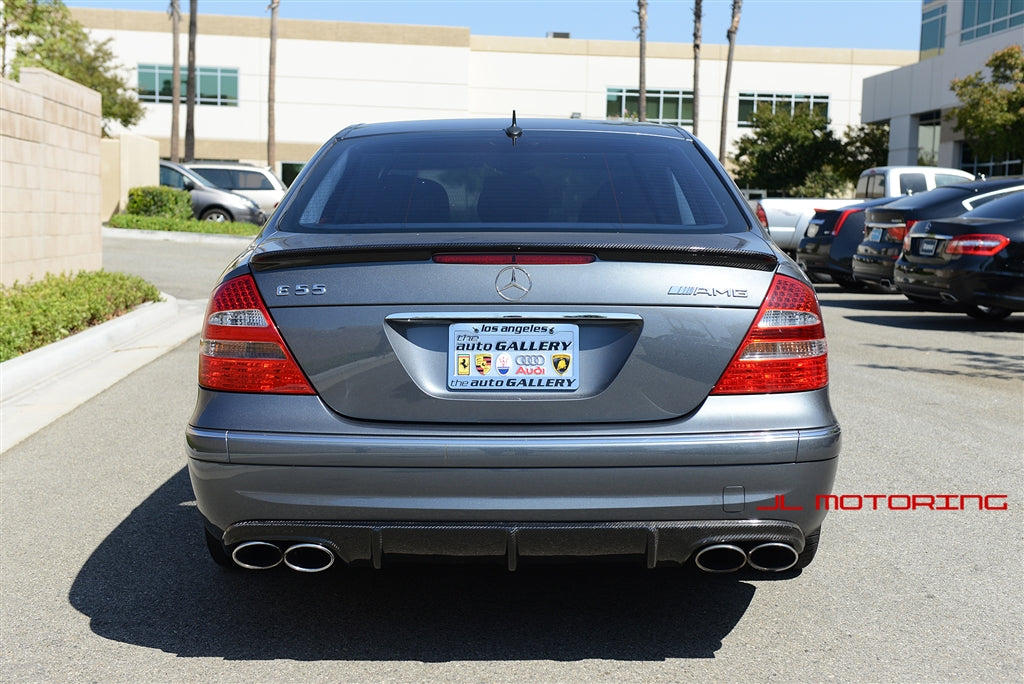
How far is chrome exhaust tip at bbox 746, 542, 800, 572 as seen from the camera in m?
3.68

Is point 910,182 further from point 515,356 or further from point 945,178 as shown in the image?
point 515,356

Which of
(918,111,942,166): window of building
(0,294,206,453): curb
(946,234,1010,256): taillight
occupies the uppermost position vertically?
(918,111,942,166): window of building

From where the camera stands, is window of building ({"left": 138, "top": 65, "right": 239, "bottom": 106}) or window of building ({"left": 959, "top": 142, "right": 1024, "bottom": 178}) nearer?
window of building ({"left": 959, "top": 142, "right": 1024, "bottom": 178})

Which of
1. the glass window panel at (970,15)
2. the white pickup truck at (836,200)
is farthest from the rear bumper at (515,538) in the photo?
the glass window panel at (970,15)

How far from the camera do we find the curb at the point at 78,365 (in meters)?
7.60

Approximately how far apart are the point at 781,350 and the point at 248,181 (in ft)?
95.6

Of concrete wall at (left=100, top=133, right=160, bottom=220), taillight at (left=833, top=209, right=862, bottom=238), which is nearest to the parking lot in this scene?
taillight at (left=833, top=209, right=862, bottom=238)

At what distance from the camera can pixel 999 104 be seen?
34250mm

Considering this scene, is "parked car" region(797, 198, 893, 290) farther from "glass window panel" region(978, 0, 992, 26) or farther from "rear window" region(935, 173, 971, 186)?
"glass window panel" region(978, 0, 992, 26)

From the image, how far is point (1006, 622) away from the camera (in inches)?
163

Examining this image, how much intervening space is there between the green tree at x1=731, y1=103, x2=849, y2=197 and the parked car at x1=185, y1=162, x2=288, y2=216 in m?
31.9

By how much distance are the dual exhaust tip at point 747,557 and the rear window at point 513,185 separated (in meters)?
1.03

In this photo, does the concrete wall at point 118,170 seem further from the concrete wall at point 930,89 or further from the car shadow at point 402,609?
the concrete wall at point 930,89

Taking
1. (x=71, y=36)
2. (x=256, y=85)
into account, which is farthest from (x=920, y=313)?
(x=256, y=85)
